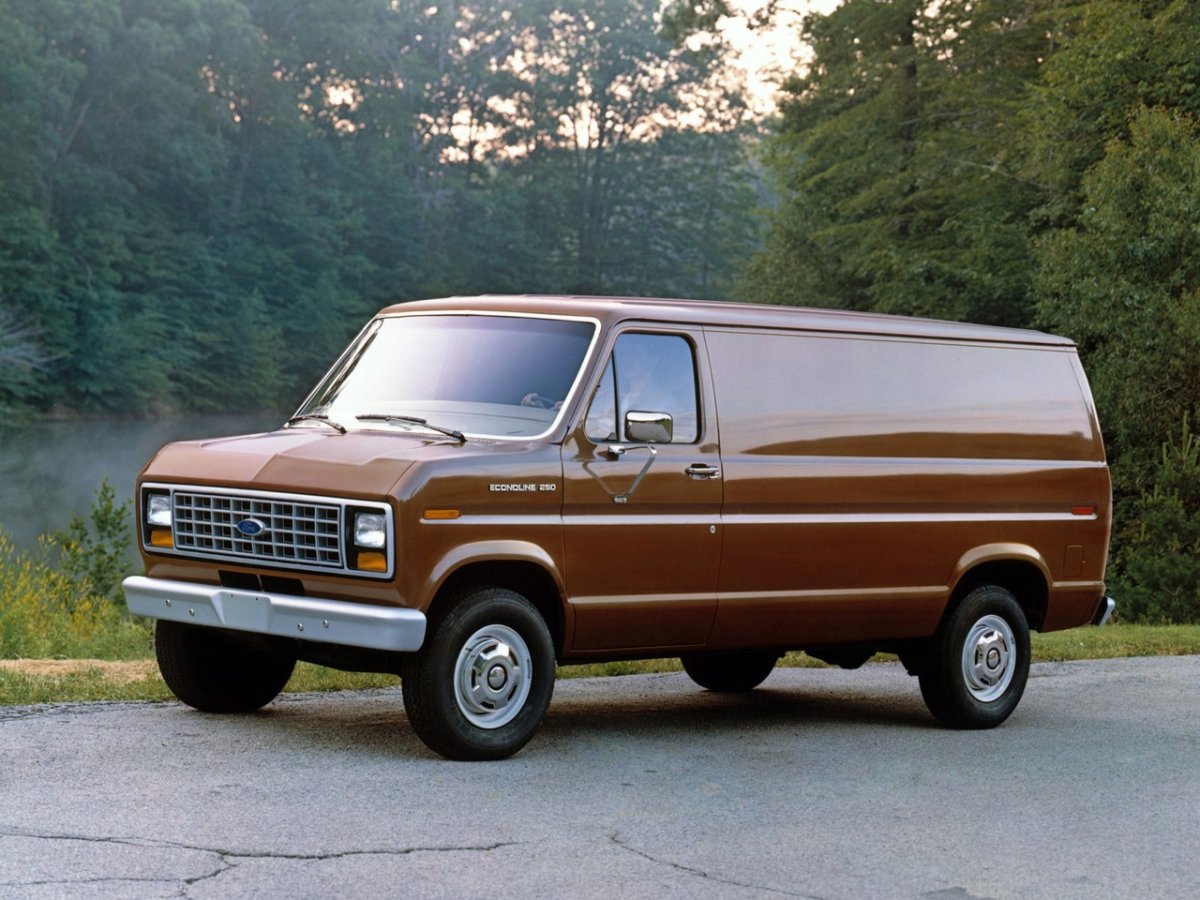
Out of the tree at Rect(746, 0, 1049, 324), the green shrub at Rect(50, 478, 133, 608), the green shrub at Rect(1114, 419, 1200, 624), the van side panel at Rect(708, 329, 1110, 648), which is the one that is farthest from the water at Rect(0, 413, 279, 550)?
the tree at Rect(746, 0, 1049, 324)

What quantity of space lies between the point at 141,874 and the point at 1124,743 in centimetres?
588

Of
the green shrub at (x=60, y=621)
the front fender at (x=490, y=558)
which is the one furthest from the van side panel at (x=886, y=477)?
the green shrub at (x=60, y=621)

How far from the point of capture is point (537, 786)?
817cm

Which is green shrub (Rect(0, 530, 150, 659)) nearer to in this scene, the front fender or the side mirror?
the front fender

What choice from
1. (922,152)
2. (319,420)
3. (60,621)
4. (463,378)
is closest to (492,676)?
(463,378)

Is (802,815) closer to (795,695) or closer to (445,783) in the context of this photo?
(445,783)

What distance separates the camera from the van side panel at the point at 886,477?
9.70m

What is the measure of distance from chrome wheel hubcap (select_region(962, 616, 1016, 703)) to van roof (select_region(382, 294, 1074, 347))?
1.69m

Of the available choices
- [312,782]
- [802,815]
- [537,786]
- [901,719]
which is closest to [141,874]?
[312,782]

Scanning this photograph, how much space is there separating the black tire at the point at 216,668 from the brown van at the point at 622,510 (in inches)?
0.6

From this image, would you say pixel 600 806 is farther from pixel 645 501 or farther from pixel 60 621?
pixel 60 621

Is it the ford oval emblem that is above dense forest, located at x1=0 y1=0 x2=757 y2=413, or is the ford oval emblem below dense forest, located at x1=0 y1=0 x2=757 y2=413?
below

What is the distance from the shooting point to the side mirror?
895cm

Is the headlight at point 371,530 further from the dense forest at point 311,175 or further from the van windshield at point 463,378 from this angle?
the dense forest at point 311,175
